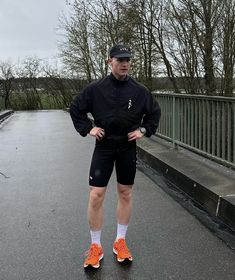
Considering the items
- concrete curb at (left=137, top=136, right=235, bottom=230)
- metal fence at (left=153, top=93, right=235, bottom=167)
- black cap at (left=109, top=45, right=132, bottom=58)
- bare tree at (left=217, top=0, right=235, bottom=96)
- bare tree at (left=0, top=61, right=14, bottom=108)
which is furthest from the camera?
bare tree at (left=0, top=61, right=14, bottom=108)

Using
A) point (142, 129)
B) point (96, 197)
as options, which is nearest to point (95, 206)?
point (96, 197)

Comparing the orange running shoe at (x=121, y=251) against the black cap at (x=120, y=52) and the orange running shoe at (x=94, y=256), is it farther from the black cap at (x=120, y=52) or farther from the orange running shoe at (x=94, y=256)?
the black cap at (x=120, y=52)

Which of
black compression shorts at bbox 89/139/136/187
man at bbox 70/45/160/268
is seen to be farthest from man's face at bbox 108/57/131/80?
black compression shorts at bbox 89/139/136/187

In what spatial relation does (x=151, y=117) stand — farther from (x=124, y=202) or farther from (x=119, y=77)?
(x=124, y=202)

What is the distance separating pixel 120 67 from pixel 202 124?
3.90 metres

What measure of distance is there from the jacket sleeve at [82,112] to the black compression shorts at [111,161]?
0.16 meters

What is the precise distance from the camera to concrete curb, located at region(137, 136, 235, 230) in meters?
5.31

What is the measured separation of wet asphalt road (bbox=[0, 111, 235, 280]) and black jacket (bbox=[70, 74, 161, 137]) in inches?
45.3

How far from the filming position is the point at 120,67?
3828mm

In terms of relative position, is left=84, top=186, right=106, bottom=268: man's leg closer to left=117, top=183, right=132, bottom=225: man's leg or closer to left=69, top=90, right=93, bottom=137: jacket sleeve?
left=117, top=183, right=132, bottom=225: man's leg

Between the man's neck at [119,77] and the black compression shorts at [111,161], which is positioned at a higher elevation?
the man's neck at [119,77]

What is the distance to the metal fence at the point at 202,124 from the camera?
648 cm

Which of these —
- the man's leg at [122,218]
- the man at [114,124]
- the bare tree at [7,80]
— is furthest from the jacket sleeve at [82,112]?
the bare tree at [7,80]

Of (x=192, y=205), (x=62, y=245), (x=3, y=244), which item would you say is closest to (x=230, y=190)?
(x=192, y=205)
